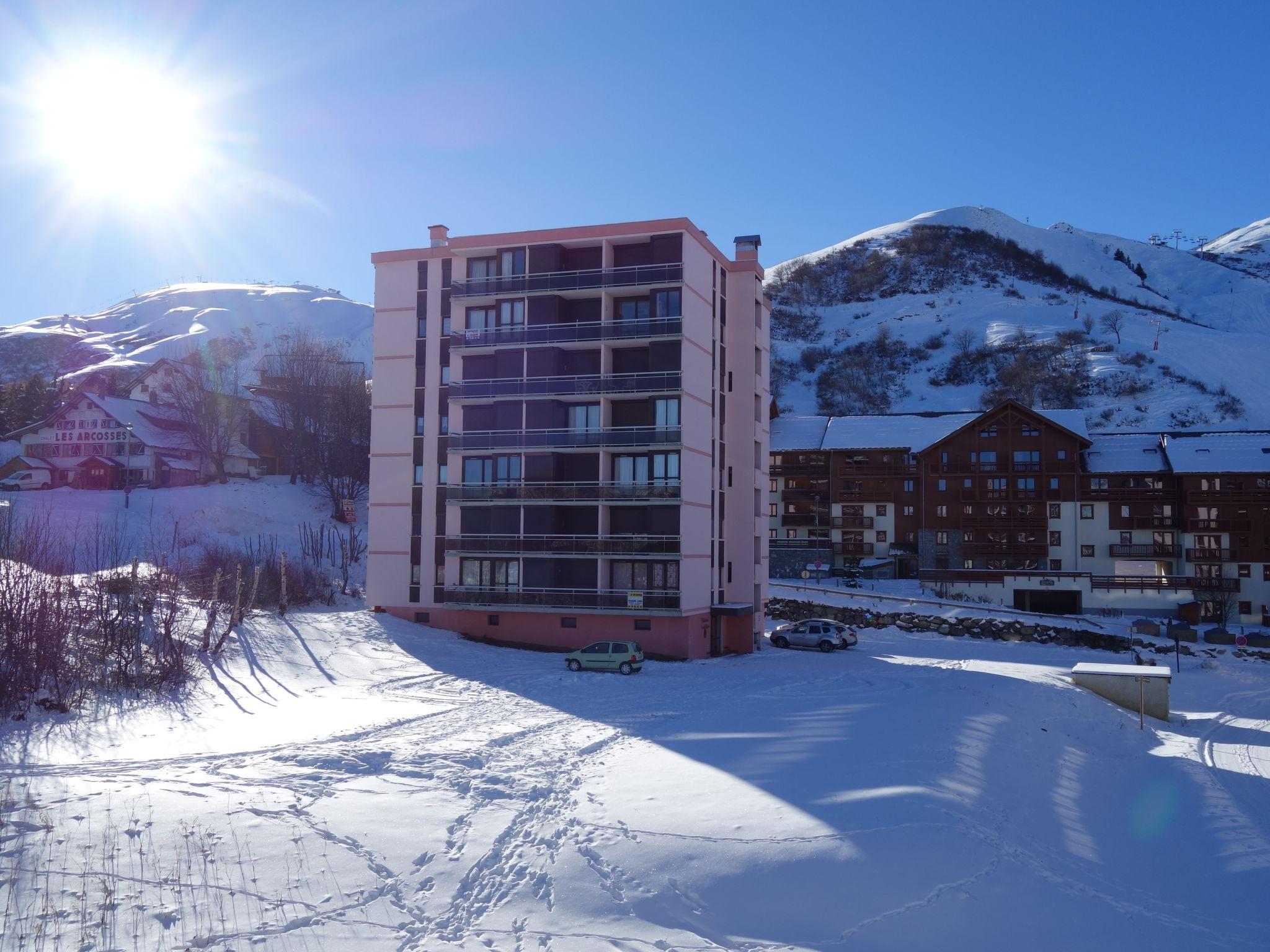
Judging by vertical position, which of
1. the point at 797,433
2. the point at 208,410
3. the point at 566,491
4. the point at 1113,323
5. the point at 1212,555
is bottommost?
the point at 1212,555

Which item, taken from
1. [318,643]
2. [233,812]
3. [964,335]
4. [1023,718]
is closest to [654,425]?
[318,643]

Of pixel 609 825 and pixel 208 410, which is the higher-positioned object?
pixel 208 410

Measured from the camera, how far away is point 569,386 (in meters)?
46.0

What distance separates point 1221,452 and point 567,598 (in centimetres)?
5543

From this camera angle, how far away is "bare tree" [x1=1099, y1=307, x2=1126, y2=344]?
524 ft

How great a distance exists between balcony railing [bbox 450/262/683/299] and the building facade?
128ft

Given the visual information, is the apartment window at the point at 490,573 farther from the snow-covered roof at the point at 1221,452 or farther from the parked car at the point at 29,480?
the snow-covered roof at the point at 1221,452

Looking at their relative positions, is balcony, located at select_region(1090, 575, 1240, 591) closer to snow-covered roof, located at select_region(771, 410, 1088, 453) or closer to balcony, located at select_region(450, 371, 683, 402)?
snow-covered roof, located at select_region(771, 410, 1088, 453)

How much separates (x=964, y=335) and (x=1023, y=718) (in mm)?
144873

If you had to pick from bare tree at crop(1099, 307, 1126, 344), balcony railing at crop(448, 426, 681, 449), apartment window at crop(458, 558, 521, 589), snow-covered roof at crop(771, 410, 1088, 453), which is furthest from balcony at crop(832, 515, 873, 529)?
bare tree at crop(1099, 307, 1126, 344)

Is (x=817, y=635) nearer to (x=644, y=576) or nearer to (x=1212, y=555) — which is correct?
(x=644, y=576)

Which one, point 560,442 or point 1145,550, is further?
point 1145,550

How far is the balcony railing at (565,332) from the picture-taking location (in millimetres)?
44781

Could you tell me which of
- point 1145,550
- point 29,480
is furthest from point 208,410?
point 1145,550
